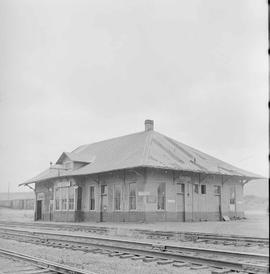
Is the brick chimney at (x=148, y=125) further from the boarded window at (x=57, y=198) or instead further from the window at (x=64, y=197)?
the boarded window at (x=57, y=198)

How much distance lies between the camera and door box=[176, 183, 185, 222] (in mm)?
23375

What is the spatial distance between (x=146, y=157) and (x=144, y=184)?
5.18ft

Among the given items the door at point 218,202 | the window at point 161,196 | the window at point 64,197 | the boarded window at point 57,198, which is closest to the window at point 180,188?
the window at point 161,196

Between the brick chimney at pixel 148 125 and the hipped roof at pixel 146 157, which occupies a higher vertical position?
the brick chimney at pixel 148 125

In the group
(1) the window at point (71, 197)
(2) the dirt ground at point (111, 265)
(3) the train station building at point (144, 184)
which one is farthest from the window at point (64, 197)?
(2) the dirt ground at point (111, 265)

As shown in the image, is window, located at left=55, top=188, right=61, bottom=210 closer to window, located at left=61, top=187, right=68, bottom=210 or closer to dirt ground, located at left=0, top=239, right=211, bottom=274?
window, located at left=61, top=187, right=68, bottom=210

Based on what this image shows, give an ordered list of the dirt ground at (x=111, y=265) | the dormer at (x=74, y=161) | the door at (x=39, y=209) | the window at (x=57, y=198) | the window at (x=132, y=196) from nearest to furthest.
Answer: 1. the dirt ground at (x=111, y=265)
2. the window at (x=132, y=196)
3. the dormer at (x=74, y=161)
4. the window at (x=57, y=198)
5. the door at (x=39, y=209)

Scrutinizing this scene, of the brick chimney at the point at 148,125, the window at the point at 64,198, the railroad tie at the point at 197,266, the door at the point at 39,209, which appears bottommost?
the door at the point at 39,209

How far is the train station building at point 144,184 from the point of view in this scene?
73.5 feet

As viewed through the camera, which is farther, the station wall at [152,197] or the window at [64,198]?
the window at [64,198]

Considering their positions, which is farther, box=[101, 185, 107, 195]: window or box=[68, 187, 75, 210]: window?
box=[68, 187, 75, 210]: window

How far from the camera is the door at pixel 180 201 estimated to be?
23.4 metres

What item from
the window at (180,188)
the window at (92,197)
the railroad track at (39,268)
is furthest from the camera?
the window at (92,197)

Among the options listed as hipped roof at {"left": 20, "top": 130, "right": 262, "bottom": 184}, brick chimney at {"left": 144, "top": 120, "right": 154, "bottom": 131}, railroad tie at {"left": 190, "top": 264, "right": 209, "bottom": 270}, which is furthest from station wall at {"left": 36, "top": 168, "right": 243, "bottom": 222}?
railroad tie at {"left": 190, "top": 264, "right": 209, "bottom": 270}
